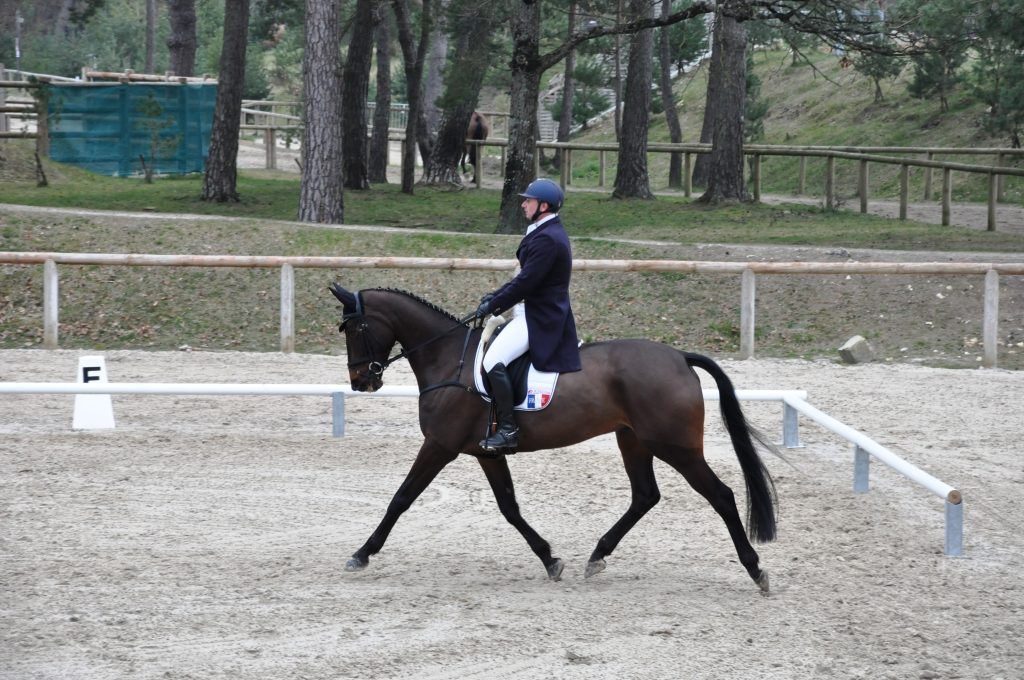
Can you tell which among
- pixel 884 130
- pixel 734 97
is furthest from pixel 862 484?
pixel 884 130

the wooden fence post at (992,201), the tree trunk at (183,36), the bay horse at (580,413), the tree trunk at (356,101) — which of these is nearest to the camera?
the bay horse at (580,413)

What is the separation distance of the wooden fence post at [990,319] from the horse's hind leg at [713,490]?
768cm

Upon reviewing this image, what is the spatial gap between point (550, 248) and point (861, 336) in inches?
330

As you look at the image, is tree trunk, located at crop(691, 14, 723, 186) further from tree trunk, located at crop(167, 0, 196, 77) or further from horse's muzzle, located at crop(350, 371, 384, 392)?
horse's muzzle, located at crop(350, 371, 384, 392)

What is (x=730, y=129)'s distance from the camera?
2345cm

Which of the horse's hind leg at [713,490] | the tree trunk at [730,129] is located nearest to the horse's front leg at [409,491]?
the horse's hind leg at [713,490]

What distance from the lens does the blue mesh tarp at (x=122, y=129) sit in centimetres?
2892

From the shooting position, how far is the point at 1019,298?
15211mm

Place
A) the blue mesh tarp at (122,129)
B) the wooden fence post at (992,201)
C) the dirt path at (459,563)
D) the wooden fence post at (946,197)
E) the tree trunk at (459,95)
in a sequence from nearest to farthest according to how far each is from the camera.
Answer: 1. the dirt path at (459,563)
2. the wooden fence post at (992,201)
3. the wooden fence post at (946,197)
4. the tree trunk at (459,95)
5. the blue mesh tarp at (122,129)

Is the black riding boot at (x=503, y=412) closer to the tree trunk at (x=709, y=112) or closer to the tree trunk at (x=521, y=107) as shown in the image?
the tree trunk at (x=521, y=107)

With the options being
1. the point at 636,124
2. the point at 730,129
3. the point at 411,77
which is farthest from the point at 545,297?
the point at 411,77

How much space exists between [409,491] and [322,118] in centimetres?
1330

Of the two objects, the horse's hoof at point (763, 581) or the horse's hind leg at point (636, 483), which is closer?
the horse's hoof at point (763, 581)

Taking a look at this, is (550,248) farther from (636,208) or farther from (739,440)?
(636,208)
